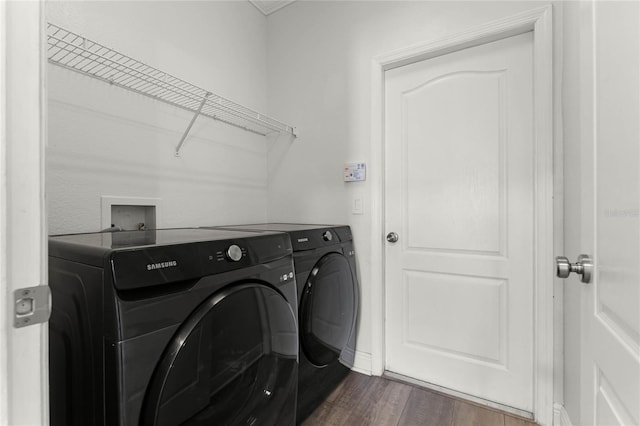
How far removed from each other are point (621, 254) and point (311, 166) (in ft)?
5.81

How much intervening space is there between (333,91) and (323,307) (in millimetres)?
1439

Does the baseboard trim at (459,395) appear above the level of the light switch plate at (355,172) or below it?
below

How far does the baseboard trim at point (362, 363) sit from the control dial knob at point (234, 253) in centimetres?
134

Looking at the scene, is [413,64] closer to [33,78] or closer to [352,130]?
[352,130]

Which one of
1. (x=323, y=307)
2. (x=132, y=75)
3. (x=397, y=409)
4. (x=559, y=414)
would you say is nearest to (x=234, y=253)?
(x=323, y=307)

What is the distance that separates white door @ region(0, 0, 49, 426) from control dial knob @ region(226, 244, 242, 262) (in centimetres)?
50

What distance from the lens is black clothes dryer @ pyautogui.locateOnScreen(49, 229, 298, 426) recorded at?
0.71 meters

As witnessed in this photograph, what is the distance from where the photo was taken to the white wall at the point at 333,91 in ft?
6.00

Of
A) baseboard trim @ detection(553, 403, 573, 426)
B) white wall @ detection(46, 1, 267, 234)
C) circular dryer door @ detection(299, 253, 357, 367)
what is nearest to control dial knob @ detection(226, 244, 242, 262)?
circular dryer door @ detection(299, 253, 357, 367)

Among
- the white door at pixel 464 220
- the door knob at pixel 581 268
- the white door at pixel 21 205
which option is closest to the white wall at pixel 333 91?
the white door at pixel 464 220

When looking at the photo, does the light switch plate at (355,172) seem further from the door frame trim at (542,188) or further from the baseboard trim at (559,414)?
the baseboard trim at (559,414)

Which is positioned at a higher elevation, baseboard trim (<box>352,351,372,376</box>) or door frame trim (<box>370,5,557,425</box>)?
door frame trim (<box>370,5,557,425</box>)

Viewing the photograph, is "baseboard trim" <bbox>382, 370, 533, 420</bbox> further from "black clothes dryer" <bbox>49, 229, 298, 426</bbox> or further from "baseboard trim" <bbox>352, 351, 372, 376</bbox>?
"black clothes dryer" <bbox>49, 229, 298, 426</bbox>

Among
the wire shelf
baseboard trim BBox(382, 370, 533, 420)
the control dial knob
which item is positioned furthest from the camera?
baseboard trim BBox(382, 370, 533, 420)
